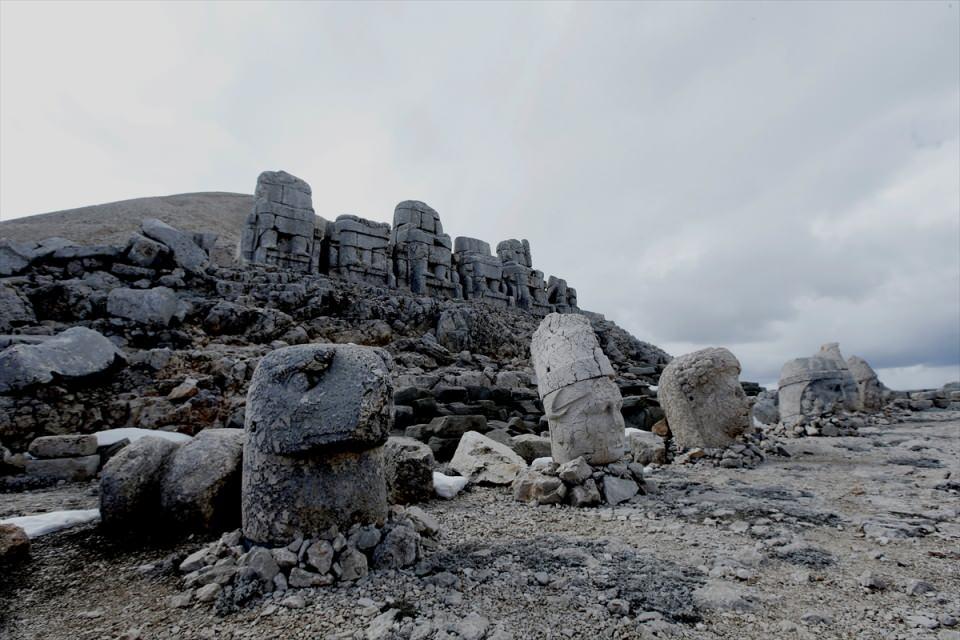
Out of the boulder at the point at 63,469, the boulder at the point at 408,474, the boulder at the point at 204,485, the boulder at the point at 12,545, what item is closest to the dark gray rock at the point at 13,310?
the boulder at the point at 63,469

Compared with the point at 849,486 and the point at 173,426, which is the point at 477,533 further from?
the point at 173,426

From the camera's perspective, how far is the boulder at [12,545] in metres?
2.80

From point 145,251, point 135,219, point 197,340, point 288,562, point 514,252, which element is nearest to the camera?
point 288,562

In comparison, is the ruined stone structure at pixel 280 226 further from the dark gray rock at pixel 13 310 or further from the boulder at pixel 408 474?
the boulder at pixel 408 474

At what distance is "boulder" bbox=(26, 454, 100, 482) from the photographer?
17.1 ft

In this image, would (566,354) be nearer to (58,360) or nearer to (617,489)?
(617,489)

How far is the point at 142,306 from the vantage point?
1018cm

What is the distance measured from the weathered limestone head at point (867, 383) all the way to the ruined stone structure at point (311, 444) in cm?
1501

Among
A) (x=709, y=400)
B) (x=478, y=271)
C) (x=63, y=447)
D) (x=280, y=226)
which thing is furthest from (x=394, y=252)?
(x=709, y=400)

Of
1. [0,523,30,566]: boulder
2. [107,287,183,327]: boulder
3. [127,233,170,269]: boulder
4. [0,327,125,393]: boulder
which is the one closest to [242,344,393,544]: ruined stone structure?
[0,523,30,566]: boulder

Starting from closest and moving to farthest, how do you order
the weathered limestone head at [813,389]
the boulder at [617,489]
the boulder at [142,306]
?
the boulder at [617,489]
the boulder at [142,306]
the weathered limestone head at [813,389]

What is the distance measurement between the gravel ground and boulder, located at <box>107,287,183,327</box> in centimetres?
662

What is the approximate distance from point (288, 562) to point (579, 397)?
11.2ft

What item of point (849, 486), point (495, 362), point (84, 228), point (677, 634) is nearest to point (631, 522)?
point (677, 634)
